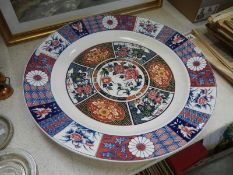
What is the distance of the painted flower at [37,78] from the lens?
587mm

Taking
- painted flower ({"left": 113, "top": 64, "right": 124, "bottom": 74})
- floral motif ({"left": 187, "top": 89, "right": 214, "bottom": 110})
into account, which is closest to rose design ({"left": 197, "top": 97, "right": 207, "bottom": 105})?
floral motif ({"left": 187, "top": 89, "right": 214, "bottom": 110})

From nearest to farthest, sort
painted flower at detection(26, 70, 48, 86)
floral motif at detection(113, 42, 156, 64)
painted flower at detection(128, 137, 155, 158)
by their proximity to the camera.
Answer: painted flower at detection(128, 137, 155, 158), painted flower at detection(26, 70, 48, 86), floral motif at detection(113, 42, 156, 64)

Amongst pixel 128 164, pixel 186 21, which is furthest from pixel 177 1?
pixel 128 164

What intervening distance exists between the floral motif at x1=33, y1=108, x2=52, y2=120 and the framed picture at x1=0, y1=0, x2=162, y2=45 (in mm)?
293

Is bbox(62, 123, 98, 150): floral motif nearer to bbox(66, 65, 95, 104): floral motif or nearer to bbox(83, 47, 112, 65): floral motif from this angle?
bbox(66, 65, 95, 104): floral motif

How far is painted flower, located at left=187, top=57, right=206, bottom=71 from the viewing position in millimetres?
642

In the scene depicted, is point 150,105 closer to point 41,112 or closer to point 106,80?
point 106,80

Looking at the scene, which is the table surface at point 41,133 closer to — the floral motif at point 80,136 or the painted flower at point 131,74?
the floral motif at point 80,136

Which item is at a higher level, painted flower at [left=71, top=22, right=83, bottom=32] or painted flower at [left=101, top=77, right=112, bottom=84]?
painted flower at [left=71, top=22, right=83, bottom=32]

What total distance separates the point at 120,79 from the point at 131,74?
0.03 m

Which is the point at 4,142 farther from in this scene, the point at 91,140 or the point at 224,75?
the point at 224,75

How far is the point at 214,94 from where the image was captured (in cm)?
58

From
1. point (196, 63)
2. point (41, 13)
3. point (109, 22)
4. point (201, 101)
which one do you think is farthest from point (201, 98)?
Answer: point (41, 13)

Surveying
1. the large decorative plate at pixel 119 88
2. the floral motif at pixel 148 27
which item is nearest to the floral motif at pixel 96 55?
the large decorative plate at pixel 119 88
